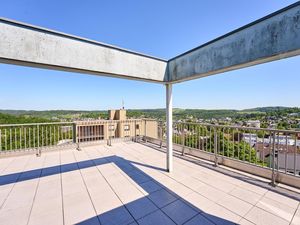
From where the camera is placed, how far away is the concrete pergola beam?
1.49 metres

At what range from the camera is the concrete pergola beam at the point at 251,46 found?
149 centimetres

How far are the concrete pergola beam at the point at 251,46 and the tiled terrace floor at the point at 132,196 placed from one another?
2103 mm

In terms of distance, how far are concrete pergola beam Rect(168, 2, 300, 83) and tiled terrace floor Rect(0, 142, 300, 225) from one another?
2103 mm

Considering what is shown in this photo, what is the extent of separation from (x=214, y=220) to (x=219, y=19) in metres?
3.82

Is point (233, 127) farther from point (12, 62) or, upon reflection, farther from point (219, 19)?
point (12, 62)

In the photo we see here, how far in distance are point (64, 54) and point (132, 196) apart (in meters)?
2.49

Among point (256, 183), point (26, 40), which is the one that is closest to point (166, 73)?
point (26, 40)

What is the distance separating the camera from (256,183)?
289 centimetres

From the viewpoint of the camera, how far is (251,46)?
→ 1.82 m

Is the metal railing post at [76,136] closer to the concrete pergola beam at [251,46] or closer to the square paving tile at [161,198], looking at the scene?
the square paving tile at [161,198]

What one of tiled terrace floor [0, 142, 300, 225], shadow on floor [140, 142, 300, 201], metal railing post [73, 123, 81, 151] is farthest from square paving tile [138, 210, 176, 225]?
metal railing post [73, 123, 81, 151]

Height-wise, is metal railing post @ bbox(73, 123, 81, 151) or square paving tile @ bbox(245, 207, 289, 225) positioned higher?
metal railing post @ bbox(73, 123, 81, 151)

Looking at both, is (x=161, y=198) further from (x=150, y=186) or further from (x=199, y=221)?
(x=199, y=221)

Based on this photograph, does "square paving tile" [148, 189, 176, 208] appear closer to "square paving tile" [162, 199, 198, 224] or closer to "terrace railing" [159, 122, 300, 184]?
"square paving tile" [162, 199, 198, 224]
